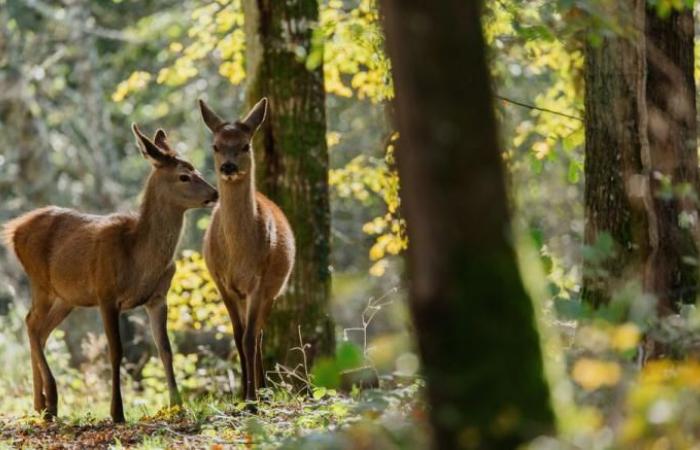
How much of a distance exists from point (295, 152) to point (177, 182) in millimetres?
1363

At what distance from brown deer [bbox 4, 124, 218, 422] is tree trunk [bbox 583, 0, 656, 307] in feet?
12.0

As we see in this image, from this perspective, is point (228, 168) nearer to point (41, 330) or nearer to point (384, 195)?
point (41, 330)

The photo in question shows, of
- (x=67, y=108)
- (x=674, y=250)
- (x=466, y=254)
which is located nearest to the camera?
Answer: (x=466, y=254)

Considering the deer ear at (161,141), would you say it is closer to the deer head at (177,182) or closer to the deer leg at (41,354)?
the deer head at (177,182)

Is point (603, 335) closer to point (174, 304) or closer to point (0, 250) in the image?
point (174, 304)

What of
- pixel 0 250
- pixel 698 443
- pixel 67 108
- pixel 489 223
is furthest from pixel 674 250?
pixel 67 108

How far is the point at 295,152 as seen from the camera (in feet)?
37.2

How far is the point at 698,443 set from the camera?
4.45 m

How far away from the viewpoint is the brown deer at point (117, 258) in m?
10.0

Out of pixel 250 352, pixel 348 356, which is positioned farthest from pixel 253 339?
pixel 348 356

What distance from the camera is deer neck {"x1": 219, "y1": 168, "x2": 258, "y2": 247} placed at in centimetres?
1024

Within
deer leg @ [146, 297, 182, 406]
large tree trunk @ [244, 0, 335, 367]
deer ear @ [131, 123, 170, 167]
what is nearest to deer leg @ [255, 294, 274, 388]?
deer leg @ [146, 297, 182, 406]

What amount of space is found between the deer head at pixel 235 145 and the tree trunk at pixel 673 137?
3.69 meters

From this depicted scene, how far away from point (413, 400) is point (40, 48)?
19.1m
